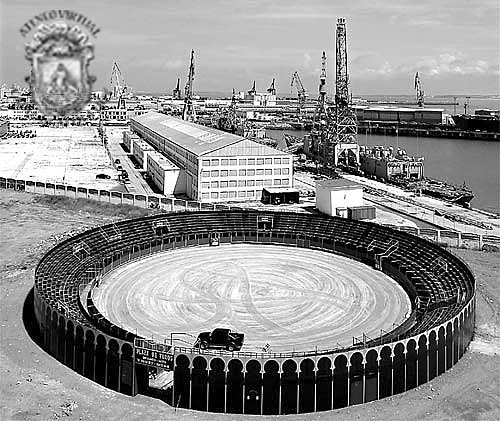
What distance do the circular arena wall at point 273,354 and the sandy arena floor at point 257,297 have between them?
0.93 m

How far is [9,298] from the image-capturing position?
77.2 feet

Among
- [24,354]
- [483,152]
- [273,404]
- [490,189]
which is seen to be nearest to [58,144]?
[490,189]

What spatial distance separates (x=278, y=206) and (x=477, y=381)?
2579 centimetres

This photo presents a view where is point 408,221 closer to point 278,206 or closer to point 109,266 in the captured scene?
point 278,206

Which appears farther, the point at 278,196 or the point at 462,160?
the point at 462,160

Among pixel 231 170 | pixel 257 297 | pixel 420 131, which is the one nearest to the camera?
pixel 257 297

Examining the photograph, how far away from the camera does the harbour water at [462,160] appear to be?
57594 millimetres

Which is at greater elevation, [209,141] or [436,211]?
[209,141]

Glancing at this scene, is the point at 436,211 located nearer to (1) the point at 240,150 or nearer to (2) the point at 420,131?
(1) the point at 240,150

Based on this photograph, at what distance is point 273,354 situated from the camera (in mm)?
16406

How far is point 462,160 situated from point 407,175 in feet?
85.5

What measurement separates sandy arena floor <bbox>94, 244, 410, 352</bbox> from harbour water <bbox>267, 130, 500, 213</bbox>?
92.2 ft

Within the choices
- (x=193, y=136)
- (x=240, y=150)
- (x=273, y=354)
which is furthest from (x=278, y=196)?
(x=273, y=354)

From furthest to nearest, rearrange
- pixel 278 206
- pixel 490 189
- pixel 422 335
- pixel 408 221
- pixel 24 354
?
pixel 490 189
pixel 278 206
pixel 408 221
pixel 24 354
pixel 422 335
